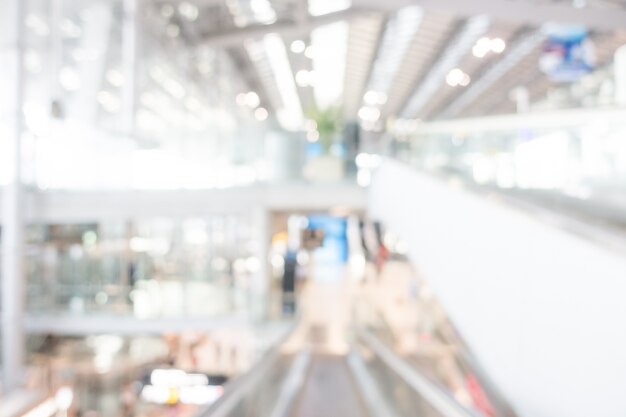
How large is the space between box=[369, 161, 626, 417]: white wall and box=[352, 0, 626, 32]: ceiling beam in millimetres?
6678

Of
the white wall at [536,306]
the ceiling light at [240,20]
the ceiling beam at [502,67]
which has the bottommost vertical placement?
the white wall at [536,306]

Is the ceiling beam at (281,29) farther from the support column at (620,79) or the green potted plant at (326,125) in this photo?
the support column at (620,79)

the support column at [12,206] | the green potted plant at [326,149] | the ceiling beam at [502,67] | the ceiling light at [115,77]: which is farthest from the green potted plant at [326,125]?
the support column at [12,206]

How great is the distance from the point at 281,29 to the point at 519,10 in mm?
6432

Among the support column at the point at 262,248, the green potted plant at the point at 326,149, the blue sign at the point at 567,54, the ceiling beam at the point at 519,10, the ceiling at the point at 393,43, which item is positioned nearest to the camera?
the blue sign at the point at 567,54

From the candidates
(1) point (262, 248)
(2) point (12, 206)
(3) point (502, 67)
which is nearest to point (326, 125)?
(1) point (262, 248)

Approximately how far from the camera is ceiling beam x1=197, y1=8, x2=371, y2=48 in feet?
51.1

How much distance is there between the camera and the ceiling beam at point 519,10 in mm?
11711

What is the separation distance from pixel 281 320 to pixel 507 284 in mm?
9006

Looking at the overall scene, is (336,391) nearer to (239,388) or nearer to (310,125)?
(239,388)

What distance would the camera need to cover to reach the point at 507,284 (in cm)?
418

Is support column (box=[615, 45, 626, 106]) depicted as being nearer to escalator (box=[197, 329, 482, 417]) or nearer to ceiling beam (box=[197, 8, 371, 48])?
escalator (box=[197, 329, 482, 417])

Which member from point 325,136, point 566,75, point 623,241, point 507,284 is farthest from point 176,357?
point 623,241

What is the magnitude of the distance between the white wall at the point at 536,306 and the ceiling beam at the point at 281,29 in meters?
10.5
